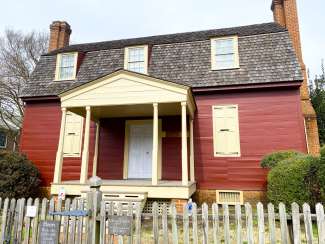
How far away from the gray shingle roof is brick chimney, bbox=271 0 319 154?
3.39 feet

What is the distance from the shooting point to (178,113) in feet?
30.5

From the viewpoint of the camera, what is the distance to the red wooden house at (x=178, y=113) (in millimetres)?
7859

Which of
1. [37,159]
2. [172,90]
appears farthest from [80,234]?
[37,159]

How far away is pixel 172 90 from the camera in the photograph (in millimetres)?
7387

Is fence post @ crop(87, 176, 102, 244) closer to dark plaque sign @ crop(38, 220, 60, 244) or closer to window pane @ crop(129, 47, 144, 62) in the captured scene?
dark plaque sign @ crop(38, 220, 60, 244)

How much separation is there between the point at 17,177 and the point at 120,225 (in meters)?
6.80

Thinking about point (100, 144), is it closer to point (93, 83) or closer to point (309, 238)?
point (93, 83)

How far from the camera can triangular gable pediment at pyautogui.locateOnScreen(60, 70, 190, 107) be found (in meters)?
7.41

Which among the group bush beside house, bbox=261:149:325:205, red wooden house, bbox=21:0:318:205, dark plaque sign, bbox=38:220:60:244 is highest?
red wooden house, bbox=21:0:318:205

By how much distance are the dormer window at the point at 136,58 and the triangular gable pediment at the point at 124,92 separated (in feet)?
8.71

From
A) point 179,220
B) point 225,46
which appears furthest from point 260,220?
point 225,46

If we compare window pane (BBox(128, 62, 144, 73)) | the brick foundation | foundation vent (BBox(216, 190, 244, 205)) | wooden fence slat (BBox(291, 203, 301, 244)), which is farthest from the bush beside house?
the brick foundation

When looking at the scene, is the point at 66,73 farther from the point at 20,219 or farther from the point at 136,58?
the point at 20,219

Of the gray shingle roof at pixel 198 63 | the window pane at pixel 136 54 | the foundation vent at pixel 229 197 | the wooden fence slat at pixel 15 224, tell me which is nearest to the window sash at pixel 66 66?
the gray shingle roof at pixel 198 63
